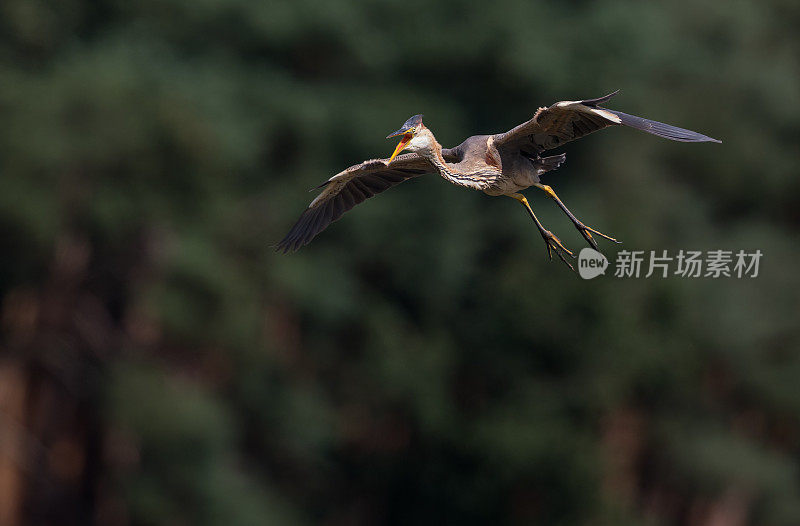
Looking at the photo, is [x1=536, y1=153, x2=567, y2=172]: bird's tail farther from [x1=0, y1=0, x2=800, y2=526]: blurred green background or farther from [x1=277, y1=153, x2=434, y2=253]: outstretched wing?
[x1=0, y1=0, x2=800, y2=526]: blurred green background

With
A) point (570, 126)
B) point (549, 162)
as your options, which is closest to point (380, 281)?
point (549, 162)

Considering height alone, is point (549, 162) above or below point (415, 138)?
above

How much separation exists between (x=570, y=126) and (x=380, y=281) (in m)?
16.0

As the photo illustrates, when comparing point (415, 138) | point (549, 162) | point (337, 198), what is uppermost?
point (337, 198)

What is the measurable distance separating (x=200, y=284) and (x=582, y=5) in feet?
26.2

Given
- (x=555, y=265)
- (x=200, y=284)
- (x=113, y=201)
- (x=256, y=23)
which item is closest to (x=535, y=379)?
(x=555, y=265)

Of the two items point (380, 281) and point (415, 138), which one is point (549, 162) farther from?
point (380, 281)

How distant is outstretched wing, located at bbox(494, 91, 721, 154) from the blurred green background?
32.9ft

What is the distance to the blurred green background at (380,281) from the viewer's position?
17250 millimetres

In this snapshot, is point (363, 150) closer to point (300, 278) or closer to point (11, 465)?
point (300, 278)

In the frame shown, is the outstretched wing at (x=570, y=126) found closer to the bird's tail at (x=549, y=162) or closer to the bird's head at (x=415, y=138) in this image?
the bird's tail at (x=549, y=162)

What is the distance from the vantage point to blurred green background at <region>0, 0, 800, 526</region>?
1725 cm

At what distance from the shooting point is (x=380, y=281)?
21.1 metres

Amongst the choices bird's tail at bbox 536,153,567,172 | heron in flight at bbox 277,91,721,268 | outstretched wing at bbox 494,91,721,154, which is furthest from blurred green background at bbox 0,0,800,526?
outstretched wing at bbox 494,91,721,154
